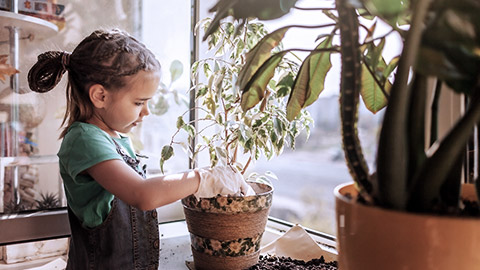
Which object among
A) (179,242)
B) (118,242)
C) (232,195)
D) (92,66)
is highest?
(92,66)

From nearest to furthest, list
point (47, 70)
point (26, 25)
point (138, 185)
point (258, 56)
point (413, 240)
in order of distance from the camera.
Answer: point (413, 240), point (258, 56), point (138, 185), point (47, 70), point (26, 25)

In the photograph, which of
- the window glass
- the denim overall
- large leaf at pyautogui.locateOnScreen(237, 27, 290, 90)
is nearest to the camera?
large leaf at pyautogui.locateOnScreen(237, 27, 290, 90)

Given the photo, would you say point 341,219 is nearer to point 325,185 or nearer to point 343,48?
point 343,48

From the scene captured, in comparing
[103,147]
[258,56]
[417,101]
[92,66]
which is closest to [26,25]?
[92,66]

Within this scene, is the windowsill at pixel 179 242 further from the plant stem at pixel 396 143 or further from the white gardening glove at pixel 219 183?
the plant stem at pixel 396 143

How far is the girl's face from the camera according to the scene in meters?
1.09

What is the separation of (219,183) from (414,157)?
A: 0.63 m

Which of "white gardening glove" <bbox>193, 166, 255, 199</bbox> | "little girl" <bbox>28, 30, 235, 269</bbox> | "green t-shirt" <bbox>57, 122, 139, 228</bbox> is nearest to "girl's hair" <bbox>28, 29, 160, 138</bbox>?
"little girl" <bbox>28, 30, 235, 269</bbox>

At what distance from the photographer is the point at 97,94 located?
42.6 inches

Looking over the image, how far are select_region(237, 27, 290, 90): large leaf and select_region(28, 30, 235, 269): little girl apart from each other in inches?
16.9

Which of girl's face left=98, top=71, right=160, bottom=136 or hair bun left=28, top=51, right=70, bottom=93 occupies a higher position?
hair bun left=28, top=51, right=70, bottom=93

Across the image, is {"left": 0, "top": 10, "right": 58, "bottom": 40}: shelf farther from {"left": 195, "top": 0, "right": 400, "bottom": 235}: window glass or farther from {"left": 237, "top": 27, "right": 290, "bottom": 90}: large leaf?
{"left": 237, "top": 27, "right": 290, "bottom": 90}: large leaf

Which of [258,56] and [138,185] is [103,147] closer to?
[138,185]

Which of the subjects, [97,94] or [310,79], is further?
[97,94]
